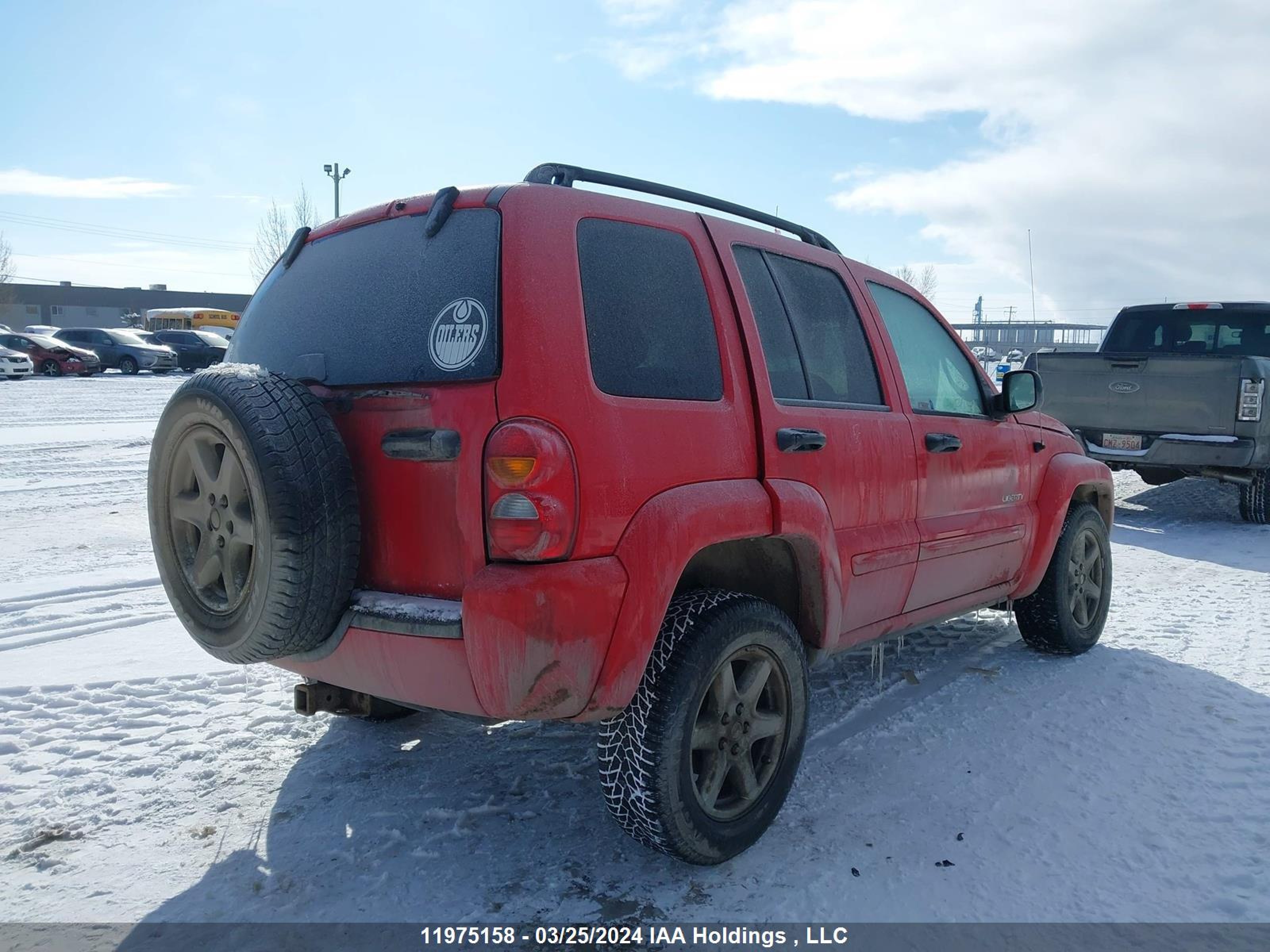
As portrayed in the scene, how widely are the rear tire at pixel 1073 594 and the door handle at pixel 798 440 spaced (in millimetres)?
2311

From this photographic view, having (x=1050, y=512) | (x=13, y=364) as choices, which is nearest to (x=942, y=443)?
(x=1050, y=512)

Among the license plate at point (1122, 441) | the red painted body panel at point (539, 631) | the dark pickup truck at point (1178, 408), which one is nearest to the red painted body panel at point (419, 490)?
the red painted body panel at point (539, 631)

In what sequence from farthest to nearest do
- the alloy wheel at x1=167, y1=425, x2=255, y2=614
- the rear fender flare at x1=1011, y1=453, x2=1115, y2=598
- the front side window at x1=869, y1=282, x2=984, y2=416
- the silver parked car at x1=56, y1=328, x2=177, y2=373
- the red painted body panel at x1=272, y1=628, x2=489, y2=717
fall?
the silver parked car at x1=56, y1=328, x2=177, y2=373 < the rear fender flare at x1=1011, y1=453, x2=1115, y2=598 < the front side window at x1=869, y1=282, x2=984, y2=416 < the alloy wheel at x1=167, y1=425, x2=255, y2=614 < the red painted body panel at x1=272, y1=628, x2=489, y2=717

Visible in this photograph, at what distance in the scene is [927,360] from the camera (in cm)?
425

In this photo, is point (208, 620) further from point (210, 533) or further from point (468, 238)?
point (468, 238)

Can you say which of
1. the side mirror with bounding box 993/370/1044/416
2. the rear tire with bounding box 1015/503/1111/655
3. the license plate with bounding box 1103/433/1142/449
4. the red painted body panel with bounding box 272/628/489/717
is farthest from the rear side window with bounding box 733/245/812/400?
the license plate with bounding box 1103/433/1142/449

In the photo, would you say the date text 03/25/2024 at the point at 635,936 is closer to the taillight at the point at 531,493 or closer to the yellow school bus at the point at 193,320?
the taillight at the point at 531,493

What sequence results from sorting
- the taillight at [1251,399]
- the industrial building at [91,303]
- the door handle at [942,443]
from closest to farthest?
the door handle at [942,443]
the taillight at [1251,399]
the industrial building at [91,303]

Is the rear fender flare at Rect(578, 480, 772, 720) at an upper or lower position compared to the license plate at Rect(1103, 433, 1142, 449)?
lower

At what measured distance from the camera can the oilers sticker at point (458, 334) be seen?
2598 mm

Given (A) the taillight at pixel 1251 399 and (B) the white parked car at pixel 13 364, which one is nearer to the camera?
(A) the taillight at pixel 1251 399

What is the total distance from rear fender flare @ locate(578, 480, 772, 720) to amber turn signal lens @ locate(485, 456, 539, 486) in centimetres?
33

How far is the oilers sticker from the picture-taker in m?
2.60

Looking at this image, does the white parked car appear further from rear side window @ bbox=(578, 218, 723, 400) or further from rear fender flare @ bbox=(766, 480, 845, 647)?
rear fender flare @ bbox=(766, 480, 845, 647)
